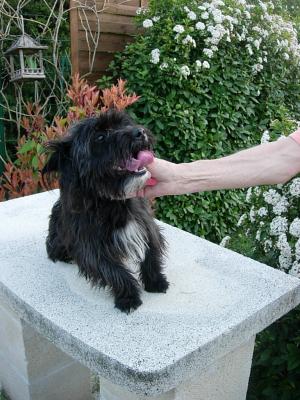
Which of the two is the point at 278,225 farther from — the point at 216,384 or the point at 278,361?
the point at 216,384

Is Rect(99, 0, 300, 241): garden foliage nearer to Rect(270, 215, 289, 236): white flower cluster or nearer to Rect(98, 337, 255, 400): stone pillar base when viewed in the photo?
Rect(270, 215, 289, 236): white flower cluster

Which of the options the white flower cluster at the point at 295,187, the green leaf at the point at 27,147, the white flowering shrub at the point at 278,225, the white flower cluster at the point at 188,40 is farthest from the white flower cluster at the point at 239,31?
the white flower cluster at the point at 295,187

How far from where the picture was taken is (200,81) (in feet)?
12.8

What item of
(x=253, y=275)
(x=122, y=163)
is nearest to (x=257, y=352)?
(x=253, y=275)

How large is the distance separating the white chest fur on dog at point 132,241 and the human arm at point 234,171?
139 mm

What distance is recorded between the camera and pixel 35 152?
3.33 meters

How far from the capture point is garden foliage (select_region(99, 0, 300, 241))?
3.79 meters

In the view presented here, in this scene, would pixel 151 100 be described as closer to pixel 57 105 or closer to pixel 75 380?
pixel 57 105

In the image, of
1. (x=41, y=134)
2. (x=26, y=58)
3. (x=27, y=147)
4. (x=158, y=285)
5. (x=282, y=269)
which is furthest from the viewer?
(x=26, y=58)

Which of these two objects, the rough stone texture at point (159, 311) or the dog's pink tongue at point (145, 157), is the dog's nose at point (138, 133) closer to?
the dog's pink tongue at point (145, 157)

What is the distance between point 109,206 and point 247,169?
21.8 inches

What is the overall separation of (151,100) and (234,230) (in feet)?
5.15

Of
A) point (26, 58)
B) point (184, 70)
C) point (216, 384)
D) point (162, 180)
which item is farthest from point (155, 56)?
point (216, 384)

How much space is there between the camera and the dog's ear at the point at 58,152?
150 centimetres
